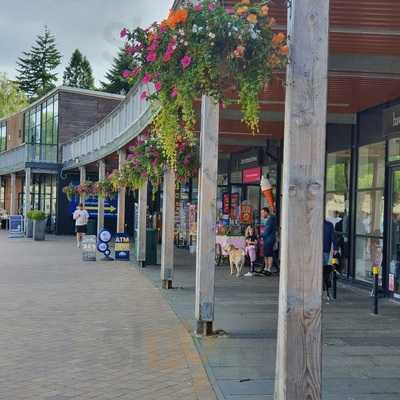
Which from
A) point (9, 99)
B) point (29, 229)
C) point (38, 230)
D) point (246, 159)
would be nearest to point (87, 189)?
point (246, 159)

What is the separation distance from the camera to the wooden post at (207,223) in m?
7.72

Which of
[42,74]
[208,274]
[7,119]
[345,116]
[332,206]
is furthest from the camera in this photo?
[42,74]

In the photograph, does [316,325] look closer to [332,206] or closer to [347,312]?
[347,312]

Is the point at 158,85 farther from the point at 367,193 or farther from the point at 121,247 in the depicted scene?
the point at 121,247

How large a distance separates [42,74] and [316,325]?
308 ft

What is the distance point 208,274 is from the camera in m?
7.79

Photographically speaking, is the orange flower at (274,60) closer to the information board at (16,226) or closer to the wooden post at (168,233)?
the wooden post at (168,233)

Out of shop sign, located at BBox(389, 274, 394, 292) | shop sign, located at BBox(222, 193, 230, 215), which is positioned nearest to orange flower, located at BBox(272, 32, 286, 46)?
shop sign, located at BBox(389, 274, 394, 292)

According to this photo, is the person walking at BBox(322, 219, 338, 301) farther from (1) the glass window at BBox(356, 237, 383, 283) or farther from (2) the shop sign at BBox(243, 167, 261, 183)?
(2) the shop sign at BBox(243, 167, 261, 183)

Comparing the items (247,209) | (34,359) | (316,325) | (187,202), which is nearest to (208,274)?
(34,359)

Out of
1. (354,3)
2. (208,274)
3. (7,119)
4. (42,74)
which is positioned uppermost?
(42,74)

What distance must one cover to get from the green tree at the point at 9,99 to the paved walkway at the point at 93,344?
61.5 m

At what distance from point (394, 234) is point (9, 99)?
222 feet

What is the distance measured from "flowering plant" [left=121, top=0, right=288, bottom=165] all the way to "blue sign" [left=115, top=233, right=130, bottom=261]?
44.6 ft
